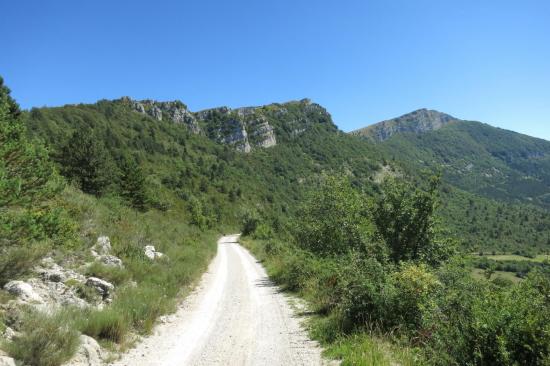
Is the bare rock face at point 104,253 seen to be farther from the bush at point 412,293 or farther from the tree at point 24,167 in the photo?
the bush at point 412,293

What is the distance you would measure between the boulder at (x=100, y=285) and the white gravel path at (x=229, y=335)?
1.92 meters

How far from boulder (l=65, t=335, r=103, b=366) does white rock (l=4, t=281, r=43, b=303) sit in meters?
1.83

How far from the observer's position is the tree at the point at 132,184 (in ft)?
122

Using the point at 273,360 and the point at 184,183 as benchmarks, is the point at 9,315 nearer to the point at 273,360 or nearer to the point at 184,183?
the point at 273,360

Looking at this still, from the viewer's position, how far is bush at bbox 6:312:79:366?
601cm

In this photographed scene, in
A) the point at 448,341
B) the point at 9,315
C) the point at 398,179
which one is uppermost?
the point at 398,179

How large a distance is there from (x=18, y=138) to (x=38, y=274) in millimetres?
4186

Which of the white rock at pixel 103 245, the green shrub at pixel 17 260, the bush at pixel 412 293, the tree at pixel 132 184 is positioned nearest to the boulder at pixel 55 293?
the green shrub at pixel 17 260

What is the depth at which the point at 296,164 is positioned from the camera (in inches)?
6713

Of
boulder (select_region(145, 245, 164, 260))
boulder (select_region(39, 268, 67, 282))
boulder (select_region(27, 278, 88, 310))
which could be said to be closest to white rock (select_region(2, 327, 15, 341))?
boulder (select_region(27, 278, 88, 310))

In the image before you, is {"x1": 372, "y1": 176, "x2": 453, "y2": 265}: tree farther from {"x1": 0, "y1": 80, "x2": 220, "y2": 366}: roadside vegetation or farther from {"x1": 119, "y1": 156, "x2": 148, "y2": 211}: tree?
{"x1": 119, "y1": 156, "x2": 148, "y2": 211}: tree

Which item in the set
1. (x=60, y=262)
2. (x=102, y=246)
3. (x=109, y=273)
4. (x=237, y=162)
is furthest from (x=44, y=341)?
(x=237, y=162)

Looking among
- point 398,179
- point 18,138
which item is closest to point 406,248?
point 398,179

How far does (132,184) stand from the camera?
37562 mm
